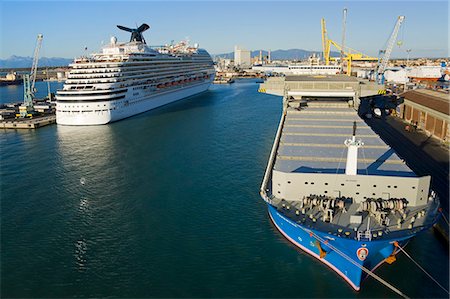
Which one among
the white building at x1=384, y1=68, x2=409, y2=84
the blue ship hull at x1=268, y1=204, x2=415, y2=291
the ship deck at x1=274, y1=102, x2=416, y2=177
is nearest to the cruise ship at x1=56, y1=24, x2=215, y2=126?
the ship deck at x1=274, y1=102, x2=416, y2=177

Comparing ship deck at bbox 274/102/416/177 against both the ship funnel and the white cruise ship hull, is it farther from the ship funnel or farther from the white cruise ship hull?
the white cruise ship hull

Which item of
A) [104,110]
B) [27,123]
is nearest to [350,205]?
[104,110]

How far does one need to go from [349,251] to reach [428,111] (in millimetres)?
35083

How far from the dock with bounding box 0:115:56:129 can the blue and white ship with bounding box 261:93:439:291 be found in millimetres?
49944

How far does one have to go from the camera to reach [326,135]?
31.3 meters

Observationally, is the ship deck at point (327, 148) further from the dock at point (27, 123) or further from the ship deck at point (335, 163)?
the dock at point (27, 123)

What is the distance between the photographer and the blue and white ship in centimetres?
1822

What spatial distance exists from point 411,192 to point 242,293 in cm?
1136

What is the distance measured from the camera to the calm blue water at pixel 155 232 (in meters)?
19.0

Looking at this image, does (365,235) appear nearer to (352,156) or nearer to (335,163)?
(352,156)

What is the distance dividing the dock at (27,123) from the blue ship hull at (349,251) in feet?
178

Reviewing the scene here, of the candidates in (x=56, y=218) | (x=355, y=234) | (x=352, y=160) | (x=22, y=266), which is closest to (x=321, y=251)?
(x=355, y=234)

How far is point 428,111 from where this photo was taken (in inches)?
1783

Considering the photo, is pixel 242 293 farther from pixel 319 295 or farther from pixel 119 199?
pixel 119 199
